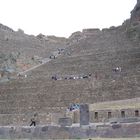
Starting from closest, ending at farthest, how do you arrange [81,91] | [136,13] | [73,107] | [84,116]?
[84,116]
[73,107]
[81,91]
[136,13]

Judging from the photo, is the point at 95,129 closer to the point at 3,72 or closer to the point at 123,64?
the point at 123,64

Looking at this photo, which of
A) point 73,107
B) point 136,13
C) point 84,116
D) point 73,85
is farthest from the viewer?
point 136,13

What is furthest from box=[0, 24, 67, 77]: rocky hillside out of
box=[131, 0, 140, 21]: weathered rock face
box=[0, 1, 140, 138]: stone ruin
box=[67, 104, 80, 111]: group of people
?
box=[67, 104, 80, 111]: group of people

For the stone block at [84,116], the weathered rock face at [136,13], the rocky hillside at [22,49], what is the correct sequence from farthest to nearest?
the weathered rock face at [136,13] < the rocky hillside at [22,49] < the stone block at [84,116]

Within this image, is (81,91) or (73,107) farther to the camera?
(81,91)

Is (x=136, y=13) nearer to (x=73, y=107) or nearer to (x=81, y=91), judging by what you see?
(x=81, y=91)

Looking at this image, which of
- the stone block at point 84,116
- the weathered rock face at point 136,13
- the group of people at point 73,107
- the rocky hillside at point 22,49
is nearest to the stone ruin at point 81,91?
the stone block at point 84,116

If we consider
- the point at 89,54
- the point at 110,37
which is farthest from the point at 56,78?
the point at 110,37

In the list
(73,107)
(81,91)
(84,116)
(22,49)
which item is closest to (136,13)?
(22,49)

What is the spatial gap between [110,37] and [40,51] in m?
10.9

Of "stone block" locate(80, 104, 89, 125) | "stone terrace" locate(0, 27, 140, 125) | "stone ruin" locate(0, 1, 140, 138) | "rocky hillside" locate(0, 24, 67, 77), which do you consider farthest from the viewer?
"rocky hillside" locate(0, 24, 67, 77)

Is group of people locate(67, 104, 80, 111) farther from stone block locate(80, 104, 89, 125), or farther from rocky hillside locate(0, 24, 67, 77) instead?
rocky hillside locate(0, 24, 67, 77)

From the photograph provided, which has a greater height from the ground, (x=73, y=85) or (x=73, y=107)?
(x=73, y=85)

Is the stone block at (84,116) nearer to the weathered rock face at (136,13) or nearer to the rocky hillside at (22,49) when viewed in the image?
the rocky hillside at (22,49)
